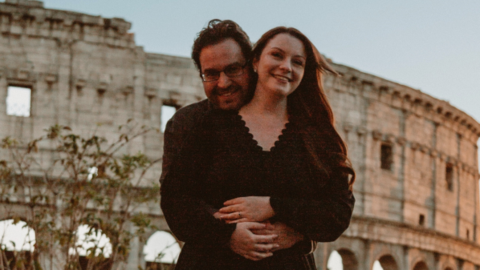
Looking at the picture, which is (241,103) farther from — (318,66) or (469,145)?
(469,145)

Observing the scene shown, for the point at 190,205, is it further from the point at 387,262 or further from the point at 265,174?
the point at 387,262

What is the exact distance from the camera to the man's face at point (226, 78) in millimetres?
3111

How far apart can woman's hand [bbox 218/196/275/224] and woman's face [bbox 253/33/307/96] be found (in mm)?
471

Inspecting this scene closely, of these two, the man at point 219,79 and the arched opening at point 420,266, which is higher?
the man at point 219,79

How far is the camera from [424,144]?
2805 centimetres

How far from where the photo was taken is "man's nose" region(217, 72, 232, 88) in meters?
3.10

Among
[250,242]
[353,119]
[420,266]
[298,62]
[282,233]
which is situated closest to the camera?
[250,242]

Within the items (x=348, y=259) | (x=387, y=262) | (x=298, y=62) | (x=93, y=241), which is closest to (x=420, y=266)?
(x=387, y=262)

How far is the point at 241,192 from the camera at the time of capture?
2939mm

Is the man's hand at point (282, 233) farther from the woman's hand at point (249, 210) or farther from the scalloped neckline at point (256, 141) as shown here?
the scalloped neckline at point (256, 141)

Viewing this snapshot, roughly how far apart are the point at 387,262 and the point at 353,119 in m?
5.37

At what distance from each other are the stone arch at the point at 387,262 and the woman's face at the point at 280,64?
24016 mm

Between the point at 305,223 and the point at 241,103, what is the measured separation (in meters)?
0.59

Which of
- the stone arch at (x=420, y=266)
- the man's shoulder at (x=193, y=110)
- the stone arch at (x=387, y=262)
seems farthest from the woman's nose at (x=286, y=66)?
the stone arch at (x=420, y=266)
